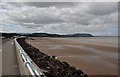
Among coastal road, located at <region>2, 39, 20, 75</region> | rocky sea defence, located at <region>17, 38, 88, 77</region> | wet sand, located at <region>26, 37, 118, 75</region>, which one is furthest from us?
wet sand, located at <region>26, 37, 118, 75</region>

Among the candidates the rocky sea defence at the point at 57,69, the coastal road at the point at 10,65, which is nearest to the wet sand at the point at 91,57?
the rocky sea defence at the point at 57,69

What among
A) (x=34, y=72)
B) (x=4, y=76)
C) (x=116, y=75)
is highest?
(x=34, y=72)

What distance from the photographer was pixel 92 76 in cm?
1445

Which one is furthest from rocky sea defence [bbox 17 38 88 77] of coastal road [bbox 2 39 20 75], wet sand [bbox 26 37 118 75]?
wet sand [bbox 26 37 118 75]

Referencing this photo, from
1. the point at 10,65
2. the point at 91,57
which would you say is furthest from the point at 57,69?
the point at 91,57

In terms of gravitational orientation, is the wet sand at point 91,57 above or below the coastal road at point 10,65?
below

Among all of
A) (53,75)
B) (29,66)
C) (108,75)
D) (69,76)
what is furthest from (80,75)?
(29,66)

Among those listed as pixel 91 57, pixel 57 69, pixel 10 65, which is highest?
pixel 10 65

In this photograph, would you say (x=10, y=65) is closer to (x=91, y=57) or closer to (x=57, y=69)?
(x=57, y=69)

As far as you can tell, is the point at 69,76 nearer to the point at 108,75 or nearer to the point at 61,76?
the point at 61,76

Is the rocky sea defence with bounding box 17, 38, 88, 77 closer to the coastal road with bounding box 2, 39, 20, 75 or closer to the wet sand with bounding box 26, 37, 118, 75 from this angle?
the coastal road with bounding box 2, 39, 20, 75

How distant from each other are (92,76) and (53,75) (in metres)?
4.11

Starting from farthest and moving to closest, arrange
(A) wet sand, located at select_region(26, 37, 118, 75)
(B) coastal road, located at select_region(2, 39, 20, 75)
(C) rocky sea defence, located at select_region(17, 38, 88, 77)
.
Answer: (A) wet sand, located at select_region(26, 37, 118, 75), (C) rocky sea defence, located at select_region(17, 38, 88, 77), (B) coastal road, located at select_region(2, 39, 20, 75)

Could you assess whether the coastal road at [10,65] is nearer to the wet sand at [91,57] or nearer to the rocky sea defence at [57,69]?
the rocky sea defence at [57,69]
